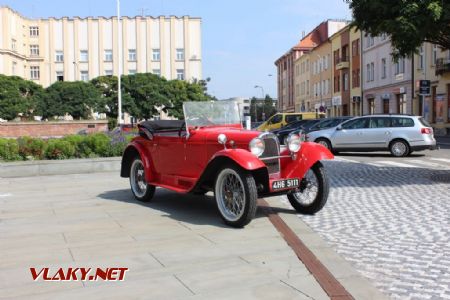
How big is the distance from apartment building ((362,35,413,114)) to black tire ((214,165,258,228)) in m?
36.0

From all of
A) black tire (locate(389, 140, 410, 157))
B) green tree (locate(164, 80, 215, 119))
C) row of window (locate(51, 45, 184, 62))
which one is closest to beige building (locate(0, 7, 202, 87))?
row of window (locate(51, 45, 184, 62))

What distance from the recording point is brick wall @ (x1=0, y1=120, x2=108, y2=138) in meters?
34.3

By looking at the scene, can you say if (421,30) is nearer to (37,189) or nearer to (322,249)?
(322,249)

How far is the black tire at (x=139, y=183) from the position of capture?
29.2ft

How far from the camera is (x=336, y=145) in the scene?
20.5 metres

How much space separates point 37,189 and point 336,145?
12.7 meters

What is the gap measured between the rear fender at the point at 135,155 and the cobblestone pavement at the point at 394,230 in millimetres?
2748

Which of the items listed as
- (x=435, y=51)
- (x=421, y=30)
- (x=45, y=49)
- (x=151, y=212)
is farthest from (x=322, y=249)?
(x=45, y=49)

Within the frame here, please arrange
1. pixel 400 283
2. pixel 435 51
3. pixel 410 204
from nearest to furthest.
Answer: pixel 400 283 < pixel 410 204 < pixel 435 51

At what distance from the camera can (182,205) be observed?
862 centimetres

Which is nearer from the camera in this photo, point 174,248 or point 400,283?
point 400,283

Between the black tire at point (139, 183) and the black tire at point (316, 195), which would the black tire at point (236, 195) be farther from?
the black tire at point (139, 183)

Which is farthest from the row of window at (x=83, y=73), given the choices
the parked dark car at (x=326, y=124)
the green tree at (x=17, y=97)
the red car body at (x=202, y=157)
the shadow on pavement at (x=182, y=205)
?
the red car body at (x=202, y=157)

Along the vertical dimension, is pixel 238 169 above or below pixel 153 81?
below
